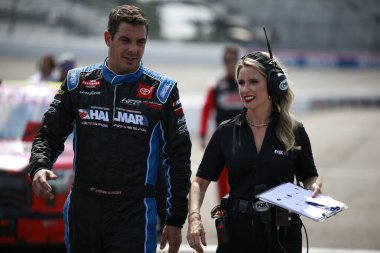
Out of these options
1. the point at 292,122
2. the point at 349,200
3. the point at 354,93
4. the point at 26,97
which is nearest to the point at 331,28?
the point at 354,93

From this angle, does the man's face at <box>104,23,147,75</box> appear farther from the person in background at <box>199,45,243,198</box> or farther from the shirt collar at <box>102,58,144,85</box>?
the person in background at <box>199,45,243,198</box>

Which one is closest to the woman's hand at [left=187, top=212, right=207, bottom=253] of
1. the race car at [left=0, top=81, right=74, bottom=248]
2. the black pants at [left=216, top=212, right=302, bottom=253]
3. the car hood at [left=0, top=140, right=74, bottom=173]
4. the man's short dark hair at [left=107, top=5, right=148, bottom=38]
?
the black pants at [left=216, top=212, right=302, bottom=253]

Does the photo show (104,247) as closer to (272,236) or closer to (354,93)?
(272,236)

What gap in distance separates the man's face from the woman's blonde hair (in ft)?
2.00

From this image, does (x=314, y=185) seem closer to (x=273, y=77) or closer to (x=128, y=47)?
(x=273, y=77)

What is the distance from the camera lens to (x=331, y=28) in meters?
47.9

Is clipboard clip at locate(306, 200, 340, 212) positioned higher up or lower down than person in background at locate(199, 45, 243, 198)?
lower down

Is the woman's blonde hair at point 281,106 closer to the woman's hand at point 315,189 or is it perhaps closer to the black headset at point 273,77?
the black headset at point 273,77

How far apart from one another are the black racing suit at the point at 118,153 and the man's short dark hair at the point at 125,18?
24 centimetres

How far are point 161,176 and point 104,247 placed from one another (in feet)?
6.36

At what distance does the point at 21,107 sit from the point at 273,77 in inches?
182

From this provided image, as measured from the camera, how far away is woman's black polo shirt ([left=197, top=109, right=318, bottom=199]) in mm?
4309

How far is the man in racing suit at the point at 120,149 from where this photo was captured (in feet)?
13.7

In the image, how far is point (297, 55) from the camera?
1853 inches
